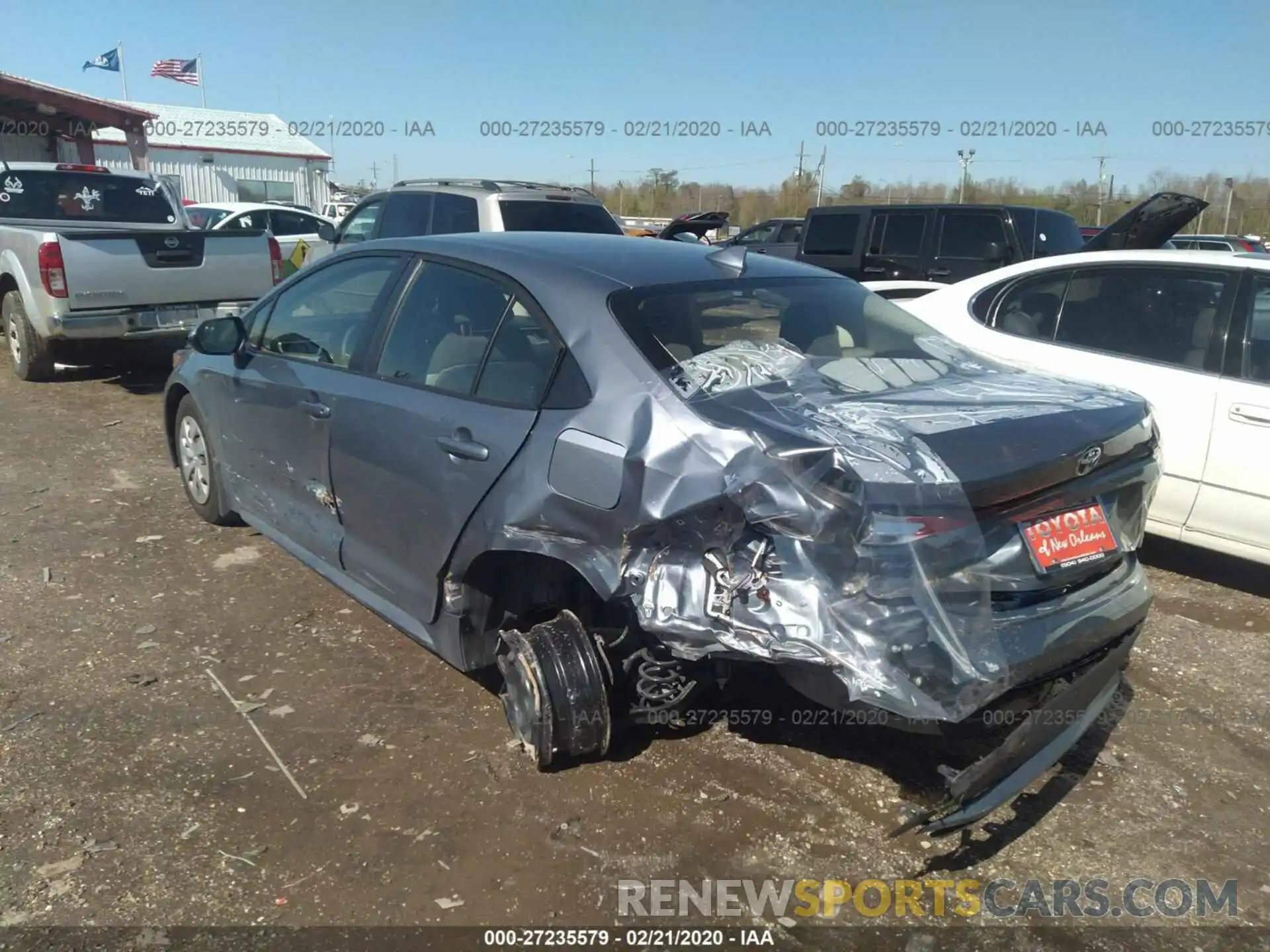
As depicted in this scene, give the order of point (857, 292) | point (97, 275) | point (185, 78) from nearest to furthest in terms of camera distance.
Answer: point (857, 292) < point (97, 275) < point (185, 78)

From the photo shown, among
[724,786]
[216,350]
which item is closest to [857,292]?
[724,786]

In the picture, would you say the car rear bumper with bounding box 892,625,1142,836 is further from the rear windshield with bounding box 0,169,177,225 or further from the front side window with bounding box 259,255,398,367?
the rear windshield with bounding box 0,169,177,225

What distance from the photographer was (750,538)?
2.49m

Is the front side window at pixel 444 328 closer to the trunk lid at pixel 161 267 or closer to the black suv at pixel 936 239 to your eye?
the trunk lid at pixel 161 267

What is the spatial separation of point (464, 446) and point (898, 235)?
949 centimetres

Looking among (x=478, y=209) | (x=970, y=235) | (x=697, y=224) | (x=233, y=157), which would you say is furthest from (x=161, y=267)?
(x=233, y=157)

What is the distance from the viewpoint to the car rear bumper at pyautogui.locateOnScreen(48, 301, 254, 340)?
26.1ft

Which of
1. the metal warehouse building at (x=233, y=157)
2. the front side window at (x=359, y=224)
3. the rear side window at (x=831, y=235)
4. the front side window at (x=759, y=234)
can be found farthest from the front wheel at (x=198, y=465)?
the metal warehouse building at (x=233, y=157)

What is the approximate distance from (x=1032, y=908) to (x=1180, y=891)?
0.45 meters

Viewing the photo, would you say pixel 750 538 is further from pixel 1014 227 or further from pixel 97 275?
pixel 1014 227

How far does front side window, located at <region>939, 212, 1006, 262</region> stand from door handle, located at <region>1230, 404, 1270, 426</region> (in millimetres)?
6452

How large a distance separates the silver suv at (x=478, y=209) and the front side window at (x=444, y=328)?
5167 mm

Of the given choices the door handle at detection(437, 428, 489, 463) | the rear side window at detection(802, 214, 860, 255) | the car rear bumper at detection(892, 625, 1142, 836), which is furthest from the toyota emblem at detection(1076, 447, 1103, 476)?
the rear side window at detection(802, 214, 860, 255)

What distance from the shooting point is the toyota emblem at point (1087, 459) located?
2.72 m
